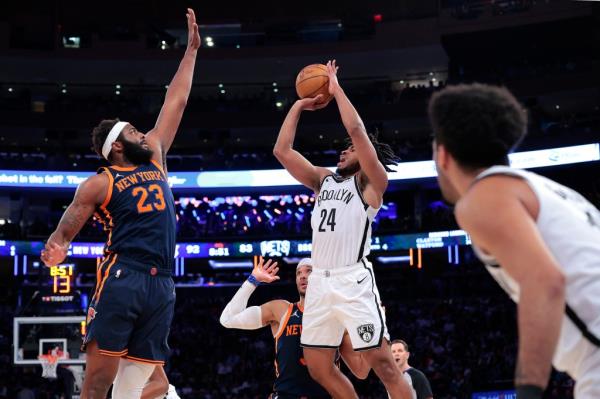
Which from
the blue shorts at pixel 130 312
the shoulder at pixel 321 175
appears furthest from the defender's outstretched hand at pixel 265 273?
the blue shorts at pixel 130 312

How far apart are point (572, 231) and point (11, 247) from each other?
86.3 feet

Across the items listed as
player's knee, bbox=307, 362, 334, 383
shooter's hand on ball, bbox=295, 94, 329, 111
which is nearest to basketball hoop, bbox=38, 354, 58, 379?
player's knee, bbox=307, 362, 334, 383

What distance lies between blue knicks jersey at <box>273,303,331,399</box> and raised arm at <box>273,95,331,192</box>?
133 cm

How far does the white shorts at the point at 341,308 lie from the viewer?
6.12 meters

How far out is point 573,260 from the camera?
2.54m

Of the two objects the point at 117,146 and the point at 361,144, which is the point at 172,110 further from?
the point at 361,144

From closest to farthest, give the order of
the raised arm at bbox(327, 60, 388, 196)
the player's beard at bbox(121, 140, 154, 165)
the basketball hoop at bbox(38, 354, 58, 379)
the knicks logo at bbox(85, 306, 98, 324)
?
the knicks logo at bbox(85, 306, 98, 324)
the player's beard at bbox(121, 140, 154, 165)
the raised arm at bbox(327, 60, 388, 196)
the basketball hoop at bbox(38, 354, 58, 379)

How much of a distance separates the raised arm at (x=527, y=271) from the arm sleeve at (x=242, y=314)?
5.40m

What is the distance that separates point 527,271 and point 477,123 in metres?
0.49


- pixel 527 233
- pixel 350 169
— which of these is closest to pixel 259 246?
pixel 350 169

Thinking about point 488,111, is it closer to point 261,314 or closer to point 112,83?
point 261,314

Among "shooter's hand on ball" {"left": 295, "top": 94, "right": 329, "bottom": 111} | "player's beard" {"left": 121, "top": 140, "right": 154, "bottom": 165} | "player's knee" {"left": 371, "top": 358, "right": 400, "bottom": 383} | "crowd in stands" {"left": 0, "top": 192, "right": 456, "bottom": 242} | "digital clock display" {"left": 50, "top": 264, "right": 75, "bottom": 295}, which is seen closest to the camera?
"player's beard" {"left": 121, "top": 140, "right": 154, "bottom": 165}

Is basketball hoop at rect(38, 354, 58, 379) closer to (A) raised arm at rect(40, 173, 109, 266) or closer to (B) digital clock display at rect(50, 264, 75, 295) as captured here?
(B) digital clock display at rect(50, 264, 75, 295)

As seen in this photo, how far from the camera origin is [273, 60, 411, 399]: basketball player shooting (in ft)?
20.0
